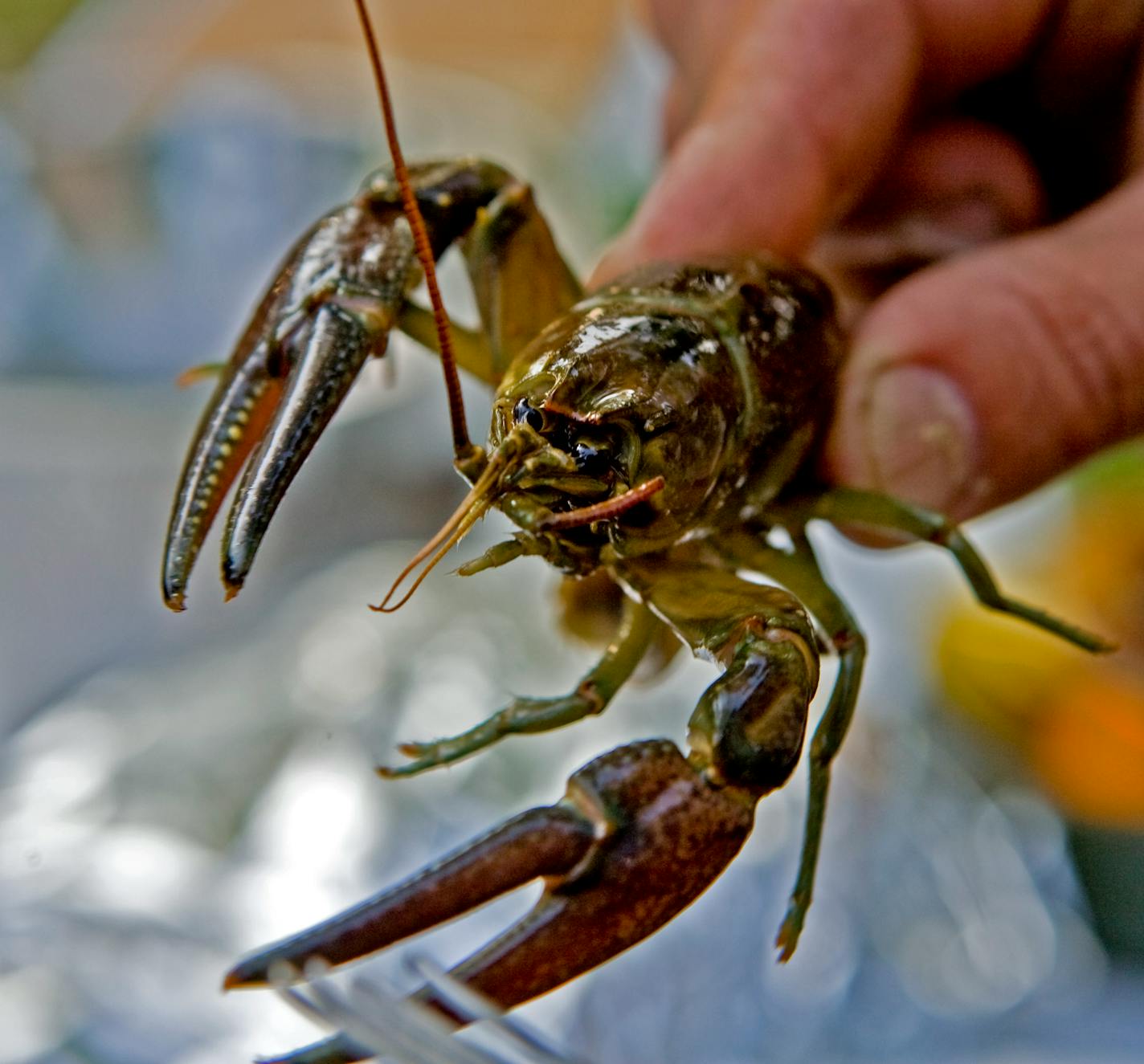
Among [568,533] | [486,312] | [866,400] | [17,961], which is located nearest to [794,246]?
[866,400]

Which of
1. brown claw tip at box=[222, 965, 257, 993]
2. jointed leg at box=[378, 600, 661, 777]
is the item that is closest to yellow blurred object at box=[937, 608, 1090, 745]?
jointed leg at box=[378, 600, 661, 777]

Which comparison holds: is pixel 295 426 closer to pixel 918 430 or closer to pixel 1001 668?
pixel 918 430

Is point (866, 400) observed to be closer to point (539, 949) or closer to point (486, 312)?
point (486, 312)

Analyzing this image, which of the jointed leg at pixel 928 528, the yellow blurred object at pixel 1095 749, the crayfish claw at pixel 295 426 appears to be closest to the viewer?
the crayfish claw at pixel 295 426

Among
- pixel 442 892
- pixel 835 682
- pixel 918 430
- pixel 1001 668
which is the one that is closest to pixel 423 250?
pixel 442 892

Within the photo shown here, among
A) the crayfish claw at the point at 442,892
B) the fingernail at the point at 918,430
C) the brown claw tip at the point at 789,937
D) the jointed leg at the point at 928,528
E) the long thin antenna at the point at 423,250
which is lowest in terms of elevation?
the brown claw tip at the point at 789,937

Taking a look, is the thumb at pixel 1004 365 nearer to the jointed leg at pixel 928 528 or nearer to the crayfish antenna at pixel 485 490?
the jointed leg at pixel 928 528

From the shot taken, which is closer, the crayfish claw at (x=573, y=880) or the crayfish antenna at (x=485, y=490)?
the crayfish claw at (x=573, y=880)

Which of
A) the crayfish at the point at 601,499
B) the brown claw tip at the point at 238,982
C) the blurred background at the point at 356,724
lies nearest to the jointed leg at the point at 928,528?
the crayfish at the point at 601,499
